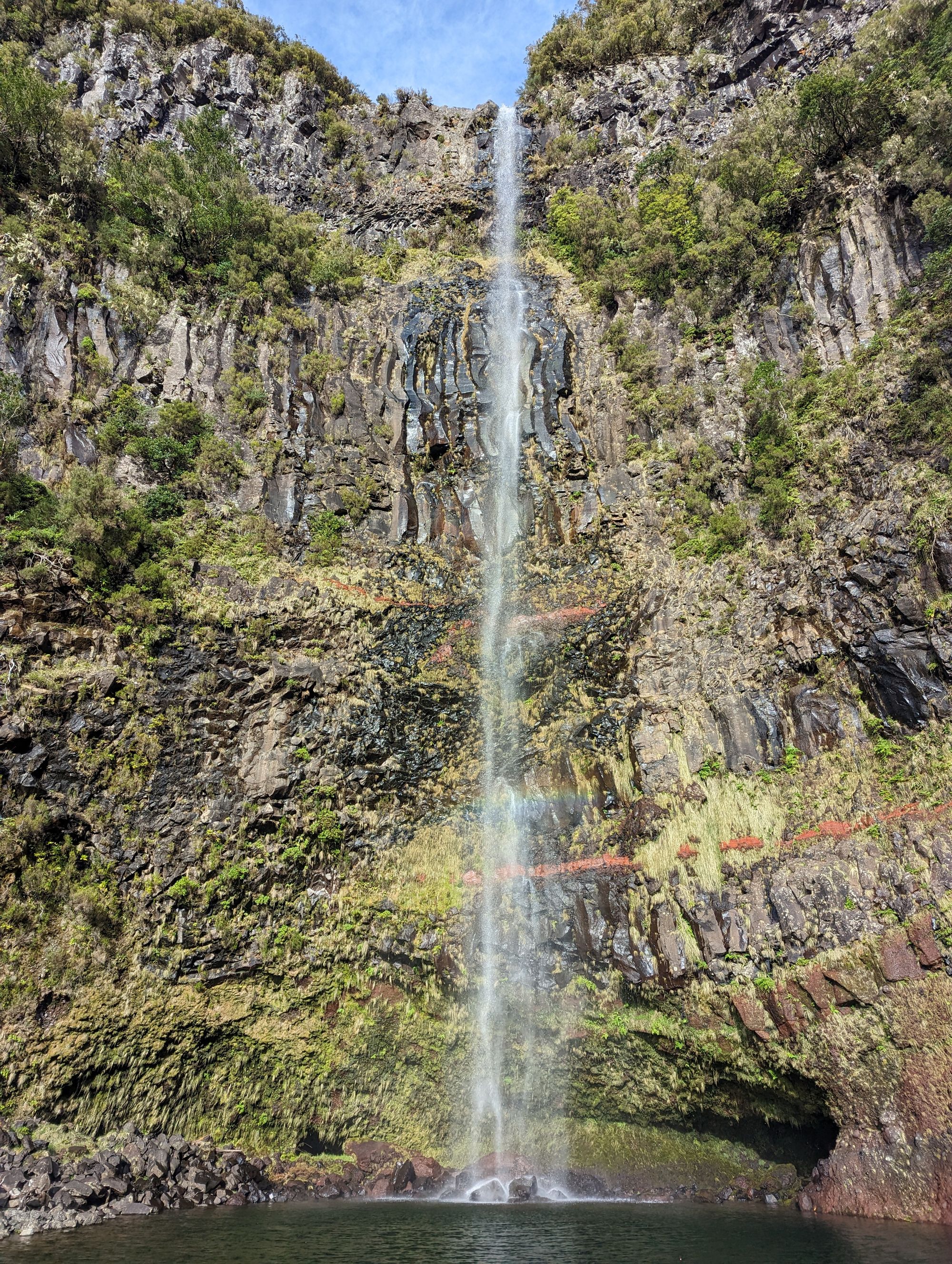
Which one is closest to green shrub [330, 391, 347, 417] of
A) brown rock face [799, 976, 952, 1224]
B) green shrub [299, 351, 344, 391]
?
green shrub [299, 351, 344, 391]

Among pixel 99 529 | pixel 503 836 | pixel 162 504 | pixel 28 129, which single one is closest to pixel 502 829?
pixel 503 836

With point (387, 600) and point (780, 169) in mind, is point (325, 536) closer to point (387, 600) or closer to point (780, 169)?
point (387, 600)

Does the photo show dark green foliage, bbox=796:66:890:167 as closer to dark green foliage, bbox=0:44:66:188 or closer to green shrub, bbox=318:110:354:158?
green shrub, bbox=318:110:354:158

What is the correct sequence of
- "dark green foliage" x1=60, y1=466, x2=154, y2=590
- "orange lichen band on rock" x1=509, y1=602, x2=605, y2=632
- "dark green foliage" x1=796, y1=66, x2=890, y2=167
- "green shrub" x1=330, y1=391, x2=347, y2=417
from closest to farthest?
"dark green foliage" x1=60, y1=466, x2=154, y2=590 → "orange lichen band on rock" x1=509, y1=602, x2=605, y2=632 → "dark green foliage" x1=796, y1=66, x2=890, y2=167 → "green shrub" x1=330, y1=391, x2=347, y2=417

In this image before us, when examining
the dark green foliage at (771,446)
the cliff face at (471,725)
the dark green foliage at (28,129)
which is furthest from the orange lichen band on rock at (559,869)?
the dark green foliage at (28,129)

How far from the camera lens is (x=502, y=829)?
1827cm

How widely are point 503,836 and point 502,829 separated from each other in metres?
0.18

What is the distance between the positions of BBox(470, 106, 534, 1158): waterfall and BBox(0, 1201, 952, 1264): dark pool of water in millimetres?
2805

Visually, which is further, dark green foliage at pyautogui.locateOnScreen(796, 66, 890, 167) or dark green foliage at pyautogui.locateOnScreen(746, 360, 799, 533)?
dark green foliage at pyautogui.locateOnScreen(796, 66, 890, 167)

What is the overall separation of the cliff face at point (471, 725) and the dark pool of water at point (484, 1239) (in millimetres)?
1466

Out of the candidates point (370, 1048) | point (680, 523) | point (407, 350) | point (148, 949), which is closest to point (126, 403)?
point (407, 350)

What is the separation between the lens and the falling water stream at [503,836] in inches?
632

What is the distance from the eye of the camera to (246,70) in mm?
36656

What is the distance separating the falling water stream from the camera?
16047 millimetres
